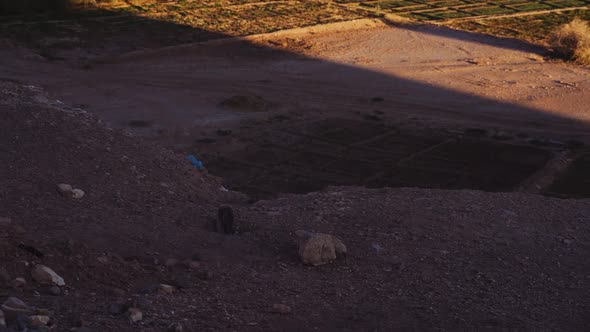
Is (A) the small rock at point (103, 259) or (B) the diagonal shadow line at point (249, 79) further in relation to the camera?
(B) the diagonal shadow line at point (249, 79)

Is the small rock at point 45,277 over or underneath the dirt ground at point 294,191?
over

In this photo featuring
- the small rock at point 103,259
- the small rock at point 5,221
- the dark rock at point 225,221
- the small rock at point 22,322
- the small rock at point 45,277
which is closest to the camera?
the small rock at point 22,322

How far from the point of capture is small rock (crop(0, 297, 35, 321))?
5.69m

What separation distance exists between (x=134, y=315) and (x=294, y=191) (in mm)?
8201

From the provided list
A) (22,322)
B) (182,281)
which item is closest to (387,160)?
(182,281)

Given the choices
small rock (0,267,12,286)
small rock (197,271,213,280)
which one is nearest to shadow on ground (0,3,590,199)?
small rock (197,271,213,280)

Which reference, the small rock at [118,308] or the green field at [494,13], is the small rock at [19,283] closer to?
the small rock at [118,308]

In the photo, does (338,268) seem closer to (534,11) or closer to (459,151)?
(459,151)

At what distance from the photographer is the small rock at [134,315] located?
6.07 metres

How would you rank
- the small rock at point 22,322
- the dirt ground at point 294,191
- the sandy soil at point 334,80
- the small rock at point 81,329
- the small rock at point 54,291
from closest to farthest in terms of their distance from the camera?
the small rock at point 22,322 < the small rock at point 81,329 < the small rock at point 54,291 < the dirt ground at point 294,191 < the sandy soil at point 334,80

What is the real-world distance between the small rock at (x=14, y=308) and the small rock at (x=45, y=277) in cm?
74

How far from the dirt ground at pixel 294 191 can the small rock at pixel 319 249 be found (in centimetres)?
9

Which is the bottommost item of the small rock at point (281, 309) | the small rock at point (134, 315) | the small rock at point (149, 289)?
the small rock at point (281, 309)

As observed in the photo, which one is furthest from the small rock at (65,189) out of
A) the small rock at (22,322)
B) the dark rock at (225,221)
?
the small rock at (22,322)
